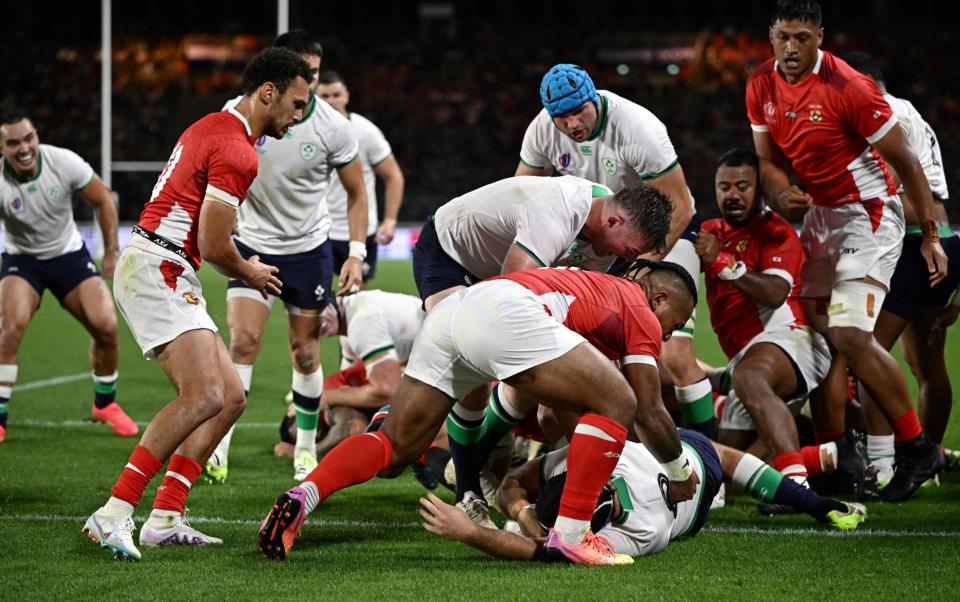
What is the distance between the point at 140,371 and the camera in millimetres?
11547

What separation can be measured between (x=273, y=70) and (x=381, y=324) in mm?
2672

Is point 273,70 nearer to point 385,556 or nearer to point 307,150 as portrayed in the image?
point 307,150

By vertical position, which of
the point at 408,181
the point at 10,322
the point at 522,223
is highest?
the point at 522,223

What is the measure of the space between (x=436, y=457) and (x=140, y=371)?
6.03 meters

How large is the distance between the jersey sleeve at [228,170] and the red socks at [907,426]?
3.54m

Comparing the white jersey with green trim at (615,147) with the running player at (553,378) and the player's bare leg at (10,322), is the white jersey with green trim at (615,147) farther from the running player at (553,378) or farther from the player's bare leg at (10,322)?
the player's bare leg at (10,322)

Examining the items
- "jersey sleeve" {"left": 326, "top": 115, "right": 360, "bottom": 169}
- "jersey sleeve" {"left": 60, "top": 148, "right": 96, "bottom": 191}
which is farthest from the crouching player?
"jersey sleeve" {"left": 60, "top": 148, "right": 96, "bottom": 191}

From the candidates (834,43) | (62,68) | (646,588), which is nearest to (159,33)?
(62,68)

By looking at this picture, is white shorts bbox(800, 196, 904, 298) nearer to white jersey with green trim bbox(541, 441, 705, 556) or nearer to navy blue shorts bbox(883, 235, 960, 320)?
navy blue shorts bbox(883, 235, 960, 320)

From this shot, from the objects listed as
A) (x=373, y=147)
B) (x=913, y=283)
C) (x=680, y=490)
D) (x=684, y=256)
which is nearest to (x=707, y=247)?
(x=684, y=256)

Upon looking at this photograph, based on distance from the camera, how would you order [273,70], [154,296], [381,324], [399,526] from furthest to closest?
[381,324], [399,526], [273,70], [154,296]

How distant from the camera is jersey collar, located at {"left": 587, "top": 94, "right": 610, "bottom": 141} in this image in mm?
6277

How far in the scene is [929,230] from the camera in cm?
629

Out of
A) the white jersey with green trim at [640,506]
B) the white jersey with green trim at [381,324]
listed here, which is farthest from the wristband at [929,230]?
the white jersey with green trim at [381,324]
